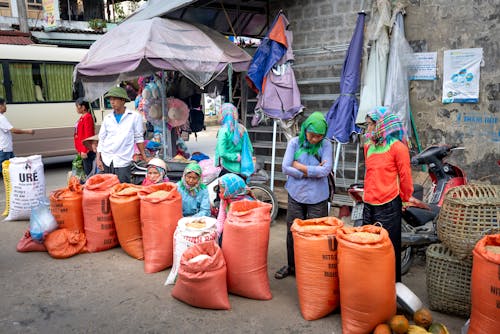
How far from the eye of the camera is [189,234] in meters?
3.74

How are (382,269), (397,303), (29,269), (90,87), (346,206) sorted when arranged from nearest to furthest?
(382,269)
(397,303)
(29,269)
(346,206)
(90,87)

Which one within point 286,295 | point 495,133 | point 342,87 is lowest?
point 286,295

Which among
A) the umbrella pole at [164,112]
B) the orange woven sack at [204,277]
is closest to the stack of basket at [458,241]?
the orange woven sack at [204,277]

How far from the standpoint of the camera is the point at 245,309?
3.48m

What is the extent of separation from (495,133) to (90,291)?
4.56m

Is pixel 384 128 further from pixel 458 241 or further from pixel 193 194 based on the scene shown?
pixel 193 194

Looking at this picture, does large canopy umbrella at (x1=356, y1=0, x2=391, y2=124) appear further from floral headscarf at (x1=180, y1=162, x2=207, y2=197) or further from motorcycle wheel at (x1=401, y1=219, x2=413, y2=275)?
floral headscarf at (x1=180, y1=162, x2=207, y2=197)

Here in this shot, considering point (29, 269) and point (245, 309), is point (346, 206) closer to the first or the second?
point (245, 309)

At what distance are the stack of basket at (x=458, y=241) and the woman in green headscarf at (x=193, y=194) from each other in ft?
7.19

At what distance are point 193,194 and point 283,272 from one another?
1.23m

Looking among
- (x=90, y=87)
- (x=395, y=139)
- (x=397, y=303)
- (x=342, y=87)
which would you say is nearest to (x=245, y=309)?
(x=397, y=303)

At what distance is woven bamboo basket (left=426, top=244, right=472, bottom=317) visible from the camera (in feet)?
10.5

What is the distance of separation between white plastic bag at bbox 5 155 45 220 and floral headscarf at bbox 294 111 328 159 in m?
3.86

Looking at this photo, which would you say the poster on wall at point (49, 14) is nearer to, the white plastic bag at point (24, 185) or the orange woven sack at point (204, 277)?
the white plastic bag at point (24, 185)
